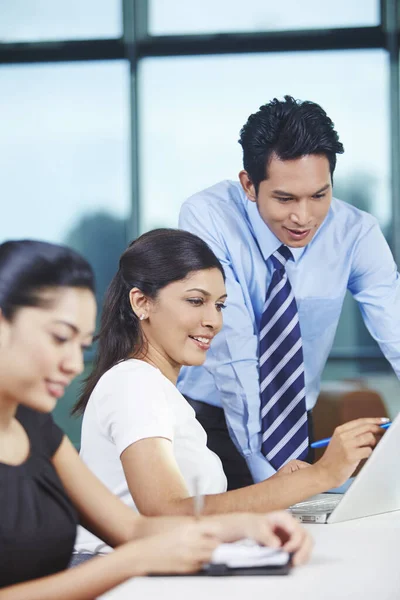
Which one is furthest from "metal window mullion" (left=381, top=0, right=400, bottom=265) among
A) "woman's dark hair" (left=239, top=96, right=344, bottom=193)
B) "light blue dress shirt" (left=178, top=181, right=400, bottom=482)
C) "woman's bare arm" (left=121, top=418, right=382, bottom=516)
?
"woman's bare arm" (left=121, top=418, right=382, bottom=516)

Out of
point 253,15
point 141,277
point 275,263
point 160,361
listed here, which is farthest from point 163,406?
point 253,15

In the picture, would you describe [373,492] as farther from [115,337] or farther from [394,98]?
[394,98]

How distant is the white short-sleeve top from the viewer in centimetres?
167

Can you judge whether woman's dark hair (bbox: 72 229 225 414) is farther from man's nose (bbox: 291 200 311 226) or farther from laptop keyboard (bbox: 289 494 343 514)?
man's nose (bbox: 291 200 311 226)

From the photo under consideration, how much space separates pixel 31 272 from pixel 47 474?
1.01ft

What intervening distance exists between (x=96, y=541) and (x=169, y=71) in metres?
3.37

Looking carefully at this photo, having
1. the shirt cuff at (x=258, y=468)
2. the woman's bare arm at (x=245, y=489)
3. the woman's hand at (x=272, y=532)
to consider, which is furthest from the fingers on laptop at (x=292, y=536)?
the shirt cuff at (x=258, y=468)

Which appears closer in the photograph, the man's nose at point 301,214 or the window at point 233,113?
the man's nose at point 301,214

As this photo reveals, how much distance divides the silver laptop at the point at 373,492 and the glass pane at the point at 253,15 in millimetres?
3249

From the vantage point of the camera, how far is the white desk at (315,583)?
44.2 inches

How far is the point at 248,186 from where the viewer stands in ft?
9.27

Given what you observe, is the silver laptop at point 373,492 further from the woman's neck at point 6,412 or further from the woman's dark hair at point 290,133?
the woman's dark hair at point 290,133

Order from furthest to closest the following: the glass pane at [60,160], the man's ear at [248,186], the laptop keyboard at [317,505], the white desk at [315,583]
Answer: the glass pane at [60,160] → the man's ear at [248,186] → the laptop keyboard at [317,505] → the white desk at [315,583]

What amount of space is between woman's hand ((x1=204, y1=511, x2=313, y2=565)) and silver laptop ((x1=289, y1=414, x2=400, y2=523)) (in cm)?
34
